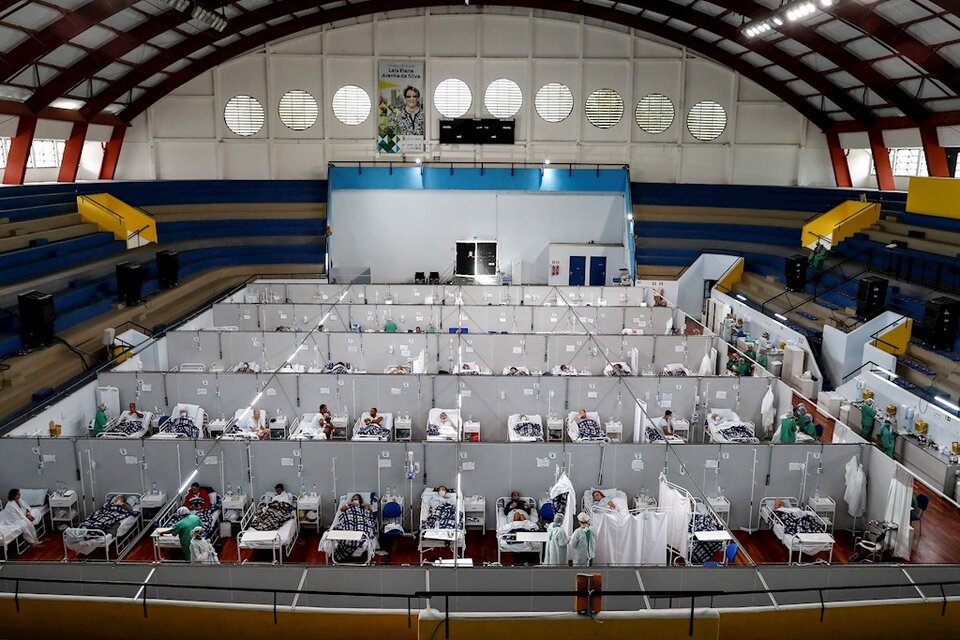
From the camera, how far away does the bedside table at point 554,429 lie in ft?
44.2

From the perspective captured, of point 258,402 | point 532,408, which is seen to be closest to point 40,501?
point 258,402

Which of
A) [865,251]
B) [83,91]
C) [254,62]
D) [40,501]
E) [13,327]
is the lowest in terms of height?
[40,501]

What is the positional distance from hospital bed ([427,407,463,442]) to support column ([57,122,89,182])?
1915 centimetres

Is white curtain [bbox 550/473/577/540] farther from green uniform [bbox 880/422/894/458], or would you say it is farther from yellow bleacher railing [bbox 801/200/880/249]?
yellow bleacher railing [bbox 801/200/880/249]

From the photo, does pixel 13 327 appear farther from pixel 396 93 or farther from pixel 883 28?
pixel 883 28

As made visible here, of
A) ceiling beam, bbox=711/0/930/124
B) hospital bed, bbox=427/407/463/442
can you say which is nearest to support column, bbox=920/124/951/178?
ceiling beam, bbox=711/0/930/124

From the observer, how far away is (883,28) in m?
17.8

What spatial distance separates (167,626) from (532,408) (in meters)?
8.49

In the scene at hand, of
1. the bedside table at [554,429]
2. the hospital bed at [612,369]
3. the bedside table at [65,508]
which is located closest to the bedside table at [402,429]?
the bedside table at [554,429]

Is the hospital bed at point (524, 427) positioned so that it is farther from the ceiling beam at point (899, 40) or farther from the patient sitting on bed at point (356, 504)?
the ceiling beam at point (899, 40)

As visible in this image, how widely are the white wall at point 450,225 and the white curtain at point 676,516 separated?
19473mm

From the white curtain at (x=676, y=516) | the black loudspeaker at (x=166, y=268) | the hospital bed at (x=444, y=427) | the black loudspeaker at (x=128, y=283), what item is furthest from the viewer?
the black loudspeaker at (x=166, y=268)

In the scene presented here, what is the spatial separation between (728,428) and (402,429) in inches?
246

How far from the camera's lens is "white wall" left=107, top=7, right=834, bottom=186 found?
1096 inches
